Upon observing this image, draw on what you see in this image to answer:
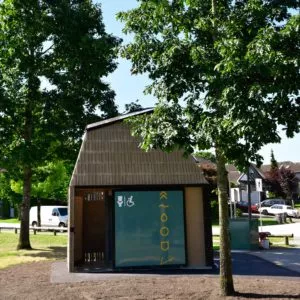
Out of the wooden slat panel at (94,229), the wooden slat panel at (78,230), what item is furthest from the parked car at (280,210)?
the wooden slat panel at (78,230)

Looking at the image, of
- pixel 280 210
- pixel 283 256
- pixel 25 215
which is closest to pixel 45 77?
pixel 25 215

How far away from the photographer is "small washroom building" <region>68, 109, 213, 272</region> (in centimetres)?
1412

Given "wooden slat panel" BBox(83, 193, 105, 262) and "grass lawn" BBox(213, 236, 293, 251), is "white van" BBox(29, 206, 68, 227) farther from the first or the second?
"wooden slat panel" BBox(83, 193, 105, 262)

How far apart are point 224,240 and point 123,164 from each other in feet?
17.7

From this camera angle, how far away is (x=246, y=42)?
922cm

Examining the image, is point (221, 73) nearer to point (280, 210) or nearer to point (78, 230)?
point (78, 230)

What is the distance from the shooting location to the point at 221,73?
875 centimetres

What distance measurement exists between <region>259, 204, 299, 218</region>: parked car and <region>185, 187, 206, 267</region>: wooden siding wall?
3232 centimetres

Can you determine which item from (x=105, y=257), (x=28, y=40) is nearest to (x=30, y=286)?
(x=105, y=257)

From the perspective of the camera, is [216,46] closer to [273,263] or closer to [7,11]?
[273,263]

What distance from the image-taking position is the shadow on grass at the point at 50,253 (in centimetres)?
1809

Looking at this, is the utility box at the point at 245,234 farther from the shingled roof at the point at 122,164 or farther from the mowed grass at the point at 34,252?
the mowed grass at the point at 34,252

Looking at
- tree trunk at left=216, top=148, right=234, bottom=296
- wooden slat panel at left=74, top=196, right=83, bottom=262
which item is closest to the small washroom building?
wooden slat panel at left=74, top=196, right=83, bottom=262

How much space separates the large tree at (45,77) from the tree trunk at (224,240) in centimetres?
1054
